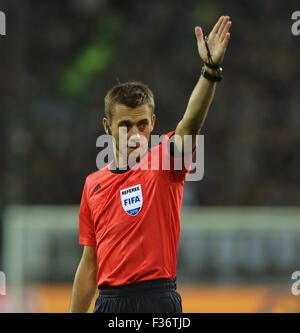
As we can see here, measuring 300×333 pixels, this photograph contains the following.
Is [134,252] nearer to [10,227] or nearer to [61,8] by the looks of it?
[10,227]

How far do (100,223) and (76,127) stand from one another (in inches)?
480

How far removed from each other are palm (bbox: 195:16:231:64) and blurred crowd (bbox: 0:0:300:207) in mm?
10201

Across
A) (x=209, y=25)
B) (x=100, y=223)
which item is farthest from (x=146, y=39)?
(x=100, y=223)

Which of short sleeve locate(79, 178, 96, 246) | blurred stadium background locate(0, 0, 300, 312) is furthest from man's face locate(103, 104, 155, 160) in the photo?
blurred stadium background locate(0, 0, 300, 312)

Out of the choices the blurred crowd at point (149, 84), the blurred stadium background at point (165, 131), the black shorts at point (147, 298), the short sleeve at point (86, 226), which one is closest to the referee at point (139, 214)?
the black shorts at point (147, 298)

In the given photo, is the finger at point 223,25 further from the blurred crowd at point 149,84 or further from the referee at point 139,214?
the blurred crowd at point 149,84

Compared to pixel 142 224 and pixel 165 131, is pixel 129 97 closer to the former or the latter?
pixel 142 224

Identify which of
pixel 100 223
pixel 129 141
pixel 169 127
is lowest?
pixel 100 223

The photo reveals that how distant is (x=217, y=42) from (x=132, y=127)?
1.74ft

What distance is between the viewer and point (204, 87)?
A: 2934 mm

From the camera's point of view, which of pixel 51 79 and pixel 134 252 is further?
pixel 51 79

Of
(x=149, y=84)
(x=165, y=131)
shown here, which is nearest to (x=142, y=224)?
(x=165, y=131)

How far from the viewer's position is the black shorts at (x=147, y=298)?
312 cm

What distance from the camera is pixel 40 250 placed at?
36.1ft
